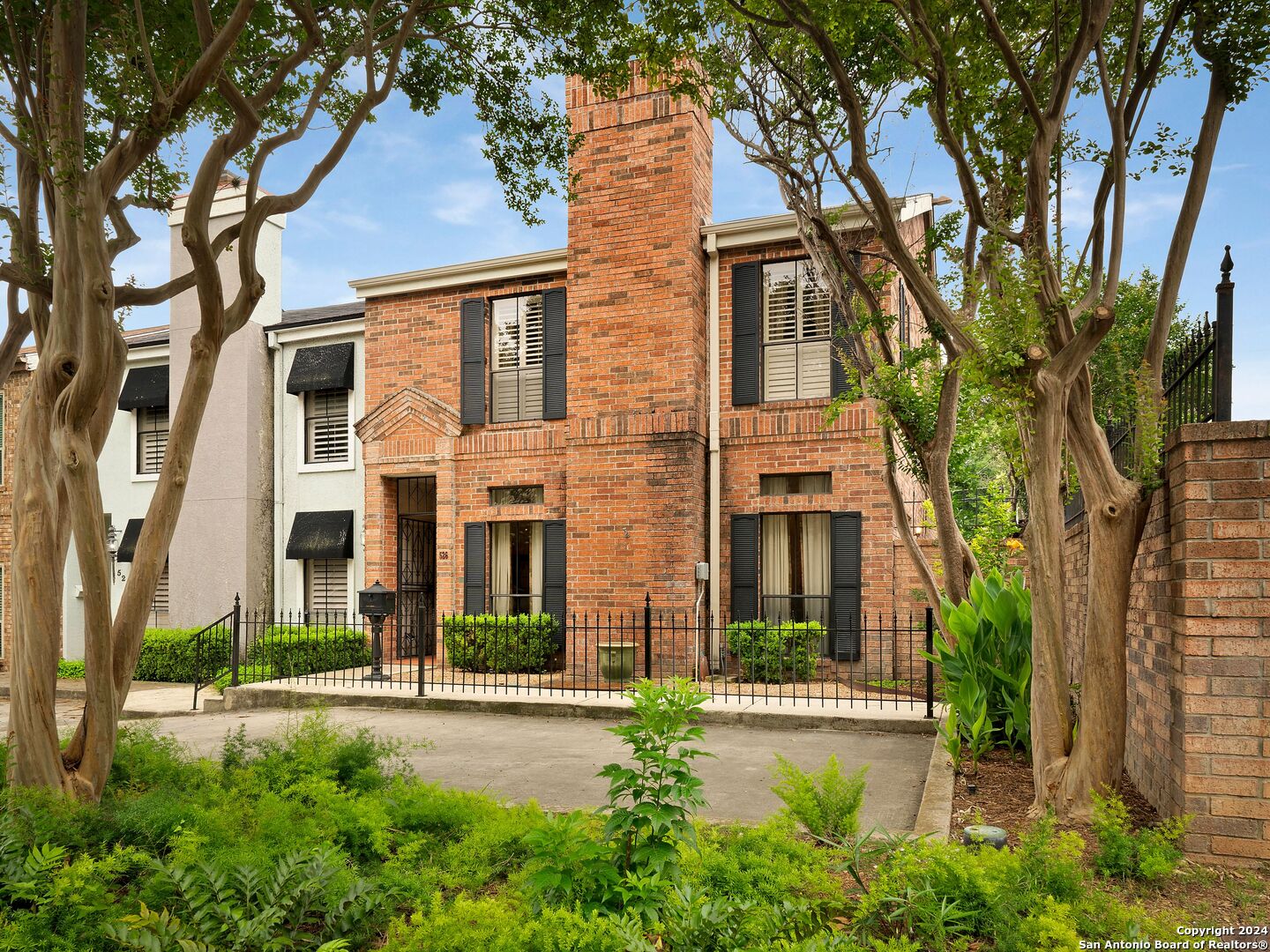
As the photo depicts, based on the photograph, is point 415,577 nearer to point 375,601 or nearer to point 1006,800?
point 375,601

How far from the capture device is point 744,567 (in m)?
13.0

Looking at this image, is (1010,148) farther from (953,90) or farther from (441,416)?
(441,416)

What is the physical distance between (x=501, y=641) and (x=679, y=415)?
4346 mm

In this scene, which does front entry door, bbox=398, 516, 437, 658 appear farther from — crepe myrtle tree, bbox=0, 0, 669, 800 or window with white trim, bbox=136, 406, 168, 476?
crepe myrtle tree, bbox=0, 0, 669, 800

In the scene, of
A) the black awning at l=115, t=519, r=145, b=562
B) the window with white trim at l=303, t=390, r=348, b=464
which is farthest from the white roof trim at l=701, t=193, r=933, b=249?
the black awning at l=115, t=519, r=145, b=562

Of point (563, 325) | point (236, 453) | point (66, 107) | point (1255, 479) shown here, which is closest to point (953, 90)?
point (1255, 479)

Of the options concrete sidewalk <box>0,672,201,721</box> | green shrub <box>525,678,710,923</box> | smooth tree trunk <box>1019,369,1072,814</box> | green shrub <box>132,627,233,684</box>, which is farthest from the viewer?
green shrub <box>132,627,233,684</box>

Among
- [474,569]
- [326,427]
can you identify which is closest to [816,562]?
[474,569]

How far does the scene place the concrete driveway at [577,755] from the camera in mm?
6273

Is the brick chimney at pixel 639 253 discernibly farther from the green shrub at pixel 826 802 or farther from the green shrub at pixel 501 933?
the green shrub at pixel 501 933

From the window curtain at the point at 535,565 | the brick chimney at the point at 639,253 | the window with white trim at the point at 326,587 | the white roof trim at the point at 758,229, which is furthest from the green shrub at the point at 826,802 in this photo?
the window with white trim at the point at 326,587

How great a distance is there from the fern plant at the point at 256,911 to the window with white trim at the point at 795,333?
33.8 ft

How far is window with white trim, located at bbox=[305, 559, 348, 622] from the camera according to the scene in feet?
52.4

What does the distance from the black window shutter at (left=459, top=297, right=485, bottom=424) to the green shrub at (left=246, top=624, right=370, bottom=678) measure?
400 centimetres
